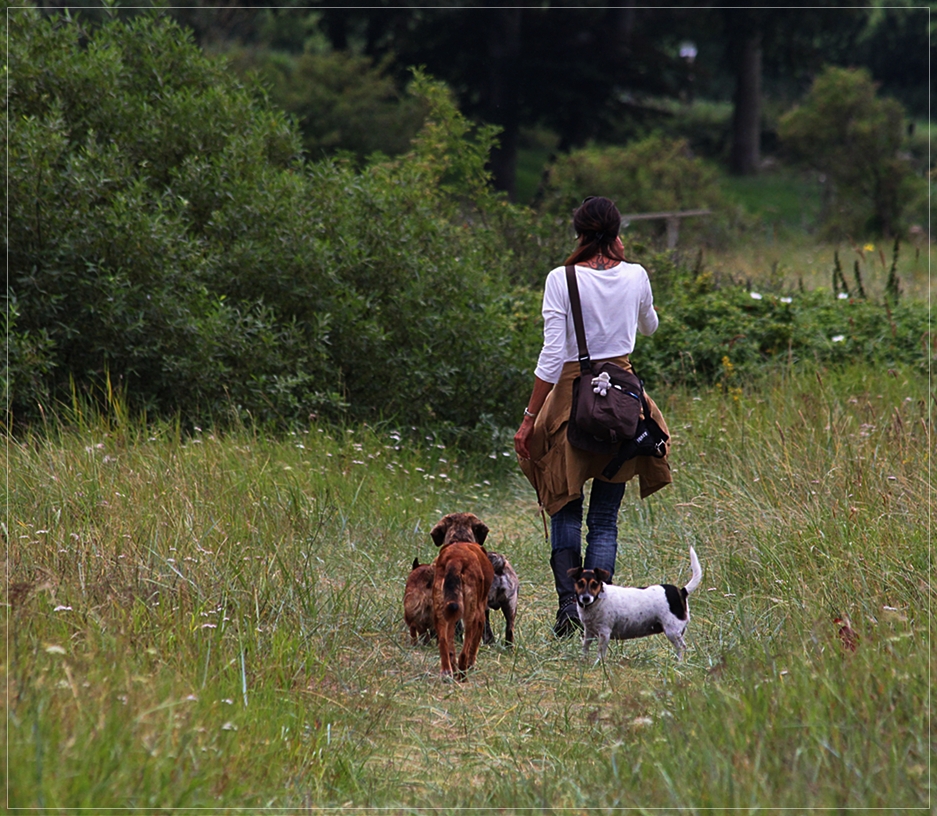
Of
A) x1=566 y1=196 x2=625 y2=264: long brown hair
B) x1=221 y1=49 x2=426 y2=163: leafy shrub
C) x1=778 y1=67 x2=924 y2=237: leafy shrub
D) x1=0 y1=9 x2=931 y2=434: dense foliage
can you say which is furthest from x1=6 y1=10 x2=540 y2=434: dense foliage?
x1=221 y1=49 x2=426 y2=163: leafy shrub

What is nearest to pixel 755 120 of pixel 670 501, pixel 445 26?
pixel 445 26

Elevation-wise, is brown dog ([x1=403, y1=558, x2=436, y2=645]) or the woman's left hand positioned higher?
the woman's left hand

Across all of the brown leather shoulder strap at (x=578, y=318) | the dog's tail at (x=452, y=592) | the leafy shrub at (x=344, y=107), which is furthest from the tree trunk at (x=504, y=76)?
the dog's tail at (x=452, y=592)

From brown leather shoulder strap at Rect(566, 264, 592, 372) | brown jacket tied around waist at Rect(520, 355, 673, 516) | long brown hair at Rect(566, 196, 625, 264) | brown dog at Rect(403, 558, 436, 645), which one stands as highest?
long brown hair at Rect(566, 196, 625, 264)

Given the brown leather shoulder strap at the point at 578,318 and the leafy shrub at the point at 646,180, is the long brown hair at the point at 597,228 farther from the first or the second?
the leafy shrub at the point at 646,180

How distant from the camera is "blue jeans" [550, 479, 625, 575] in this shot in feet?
17.7

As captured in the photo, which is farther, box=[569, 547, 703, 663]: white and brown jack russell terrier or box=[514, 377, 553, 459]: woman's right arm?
box=[514, 377, 553, 459]: woman's right arm

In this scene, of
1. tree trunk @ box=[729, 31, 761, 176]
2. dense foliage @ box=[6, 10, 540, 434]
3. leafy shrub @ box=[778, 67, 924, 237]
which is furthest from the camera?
tree trunk @ box=[729, 31, 761, 176]

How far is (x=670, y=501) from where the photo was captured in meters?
7.55

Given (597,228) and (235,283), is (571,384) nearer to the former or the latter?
(597,228)

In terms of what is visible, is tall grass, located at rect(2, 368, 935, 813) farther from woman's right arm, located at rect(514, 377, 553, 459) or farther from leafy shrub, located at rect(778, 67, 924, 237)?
leafy shrub, located at rect(778, 67, 924, 237)

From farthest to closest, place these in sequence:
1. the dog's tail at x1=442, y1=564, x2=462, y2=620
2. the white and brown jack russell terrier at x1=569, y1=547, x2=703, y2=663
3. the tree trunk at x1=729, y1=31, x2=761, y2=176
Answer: the tree trunk at x1=729, y1=31, x2=761, y2=176, the white and brown jack russell terrier at x1=569, y1=547, x2=703, y2=663, the dog's tail at x1=442, y1=564, x2=462, y2=620

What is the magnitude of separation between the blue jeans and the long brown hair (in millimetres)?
1117

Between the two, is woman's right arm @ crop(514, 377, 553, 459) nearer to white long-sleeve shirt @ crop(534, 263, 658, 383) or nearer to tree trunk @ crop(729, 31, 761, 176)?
white long-sleeve shirt @ crop(534, 263, 658, 383)
